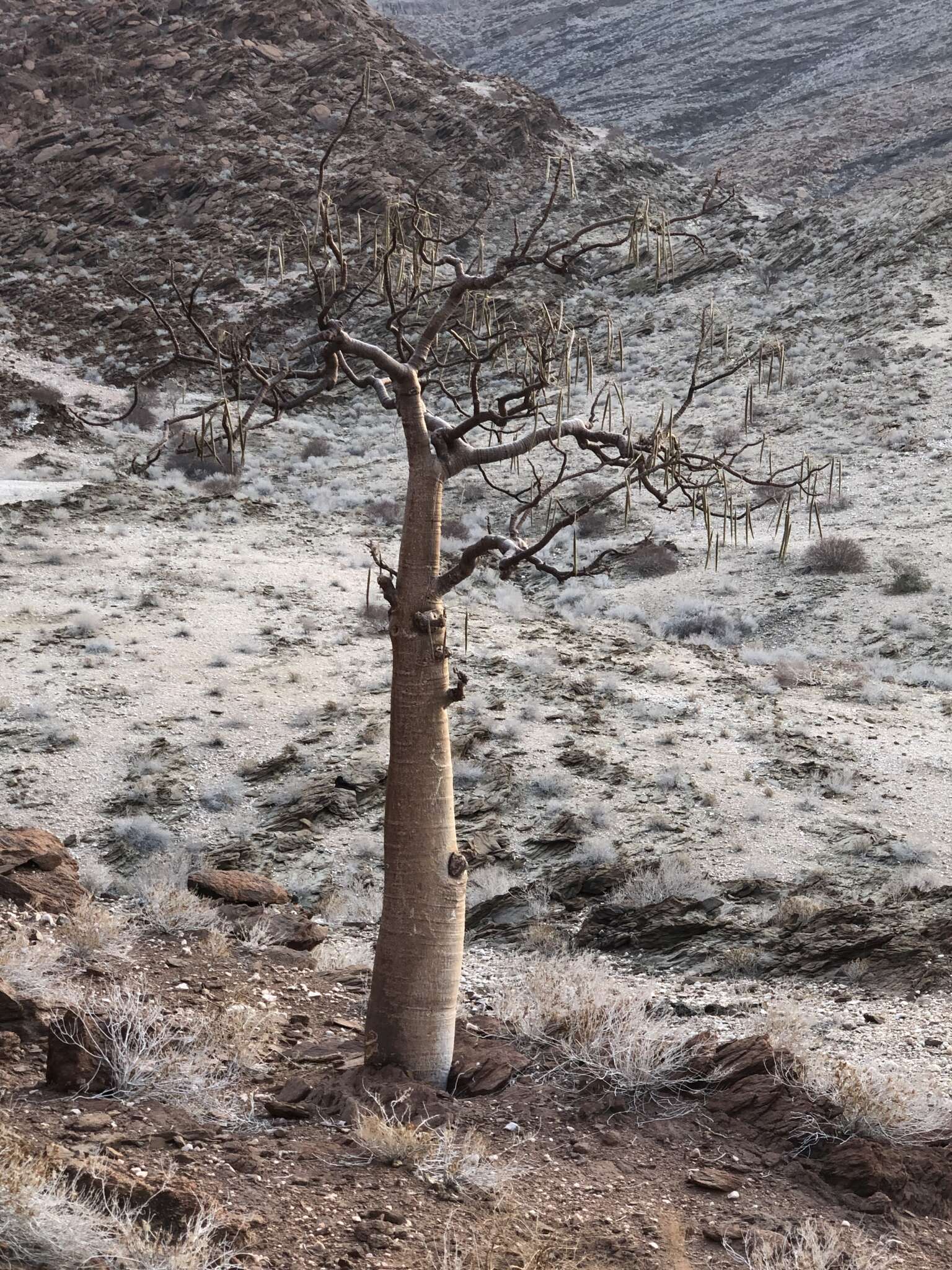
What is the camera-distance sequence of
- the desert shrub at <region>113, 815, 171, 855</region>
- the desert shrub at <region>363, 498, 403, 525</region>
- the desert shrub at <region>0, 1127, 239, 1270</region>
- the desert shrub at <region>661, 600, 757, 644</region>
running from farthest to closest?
1. the desert shrub at <region>363, 498, 403, 525</region>
2. the desert shrub at <region>661, 600, 757, 644</region>
3. the desert shrub at <region>113, 815, 171, 855</region>
4. the desert shrub at <region>0, 1127, 239, 1270</region>

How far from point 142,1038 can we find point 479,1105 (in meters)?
1.80

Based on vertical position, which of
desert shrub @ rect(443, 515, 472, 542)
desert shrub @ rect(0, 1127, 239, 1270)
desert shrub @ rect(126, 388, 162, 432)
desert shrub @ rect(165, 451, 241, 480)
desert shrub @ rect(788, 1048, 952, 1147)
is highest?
desert shrub @ rect(126, 388, 162, 432)

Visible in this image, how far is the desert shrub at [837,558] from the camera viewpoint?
62.6ft

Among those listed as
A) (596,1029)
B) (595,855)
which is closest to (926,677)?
(595,855)

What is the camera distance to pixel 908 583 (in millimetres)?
17984

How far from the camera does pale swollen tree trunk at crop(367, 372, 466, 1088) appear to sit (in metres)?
5.51

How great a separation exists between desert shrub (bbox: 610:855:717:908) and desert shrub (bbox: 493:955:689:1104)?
192 cm

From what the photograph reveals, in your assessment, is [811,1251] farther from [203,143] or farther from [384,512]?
[203,143]

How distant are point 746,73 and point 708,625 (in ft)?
248

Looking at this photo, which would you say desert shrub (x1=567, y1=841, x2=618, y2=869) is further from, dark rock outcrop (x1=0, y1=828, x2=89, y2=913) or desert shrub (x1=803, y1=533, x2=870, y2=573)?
desert shrub (x1=803, y1=533, x2=870, y2=573)

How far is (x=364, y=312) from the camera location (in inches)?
1527

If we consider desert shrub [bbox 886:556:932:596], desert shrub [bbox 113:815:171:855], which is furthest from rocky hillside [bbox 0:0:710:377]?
desert shrub [bbox 113:815:171:855]

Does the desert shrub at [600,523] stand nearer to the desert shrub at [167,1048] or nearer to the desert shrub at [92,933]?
the desert shrub at [92,933]

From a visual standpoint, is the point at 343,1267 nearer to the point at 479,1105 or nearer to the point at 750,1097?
the point at 479,1105
